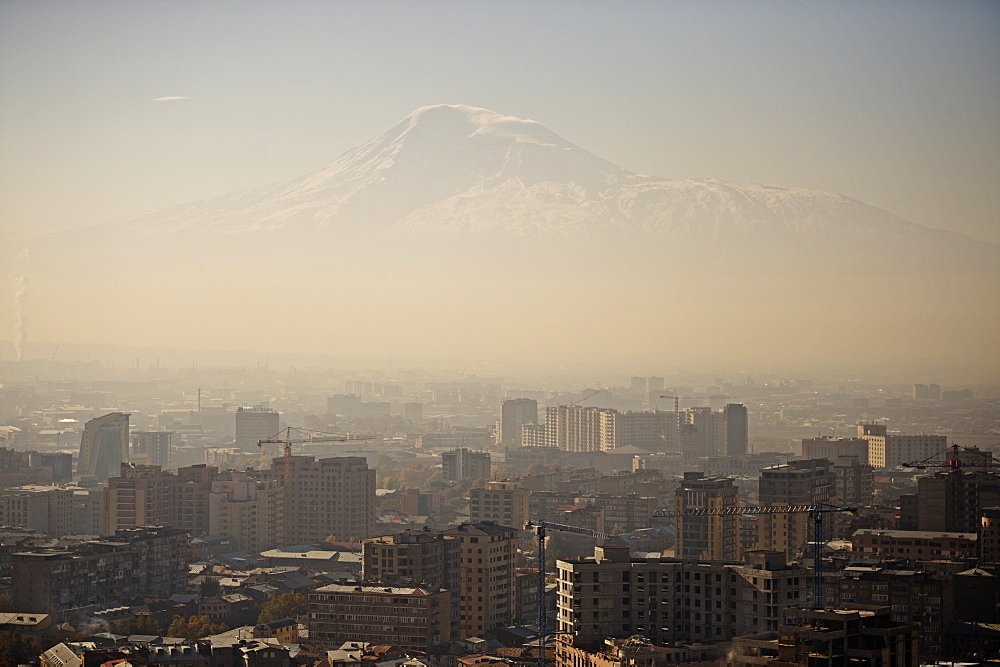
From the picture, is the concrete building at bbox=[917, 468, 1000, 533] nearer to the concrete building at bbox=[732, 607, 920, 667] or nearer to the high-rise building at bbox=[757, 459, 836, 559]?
the high-rise building at bbox=[757, 459, 836, 559]

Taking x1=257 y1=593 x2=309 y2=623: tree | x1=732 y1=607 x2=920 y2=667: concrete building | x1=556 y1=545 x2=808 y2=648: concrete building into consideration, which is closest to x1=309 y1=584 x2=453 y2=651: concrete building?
x1=257 y1=593 x2=309 y2=623: tree

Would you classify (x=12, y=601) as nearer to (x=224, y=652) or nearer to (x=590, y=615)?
(x=224, y=652)

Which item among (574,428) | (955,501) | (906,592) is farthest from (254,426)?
(906,592)

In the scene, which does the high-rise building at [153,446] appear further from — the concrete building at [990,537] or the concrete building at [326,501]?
the concrete building at [990,537]

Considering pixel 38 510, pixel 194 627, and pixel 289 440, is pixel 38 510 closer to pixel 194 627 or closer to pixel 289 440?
pixel 194 627

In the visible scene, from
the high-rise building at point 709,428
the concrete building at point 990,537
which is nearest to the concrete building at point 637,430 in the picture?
the high-rise building at point 709,428

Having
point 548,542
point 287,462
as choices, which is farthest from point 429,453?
point 548,542
